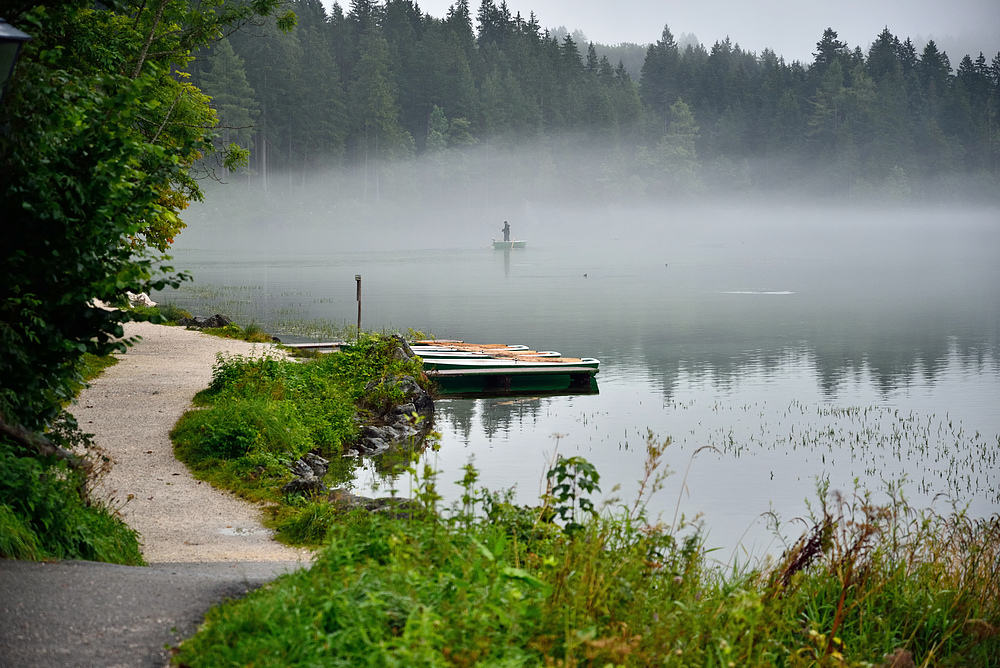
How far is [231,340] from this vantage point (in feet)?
76.4

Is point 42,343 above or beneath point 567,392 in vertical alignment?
above

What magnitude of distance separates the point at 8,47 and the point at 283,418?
779 centimetres

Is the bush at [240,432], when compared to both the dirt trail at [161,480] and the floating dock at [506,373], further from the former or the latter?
the floating dock at [506,373]

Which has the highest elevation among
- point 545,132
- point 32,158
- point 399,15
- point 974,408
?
point 399,15

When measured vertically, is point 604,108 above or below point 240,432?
above

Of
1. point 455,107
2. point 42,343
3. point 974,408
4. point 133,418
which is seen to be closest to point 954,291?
point 974,408

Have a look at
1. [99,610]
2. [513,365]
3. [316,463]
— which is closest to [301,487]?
[316,463]

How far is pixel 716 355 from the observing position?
26703mm

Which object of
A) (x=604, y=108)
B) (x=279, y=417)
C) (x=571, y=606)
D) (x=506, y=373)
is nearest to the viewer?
(x=571, y=606)

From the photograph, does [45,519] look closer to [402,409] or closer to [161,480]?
[161,480]

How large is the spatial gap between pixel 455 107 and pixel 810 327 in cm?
8332

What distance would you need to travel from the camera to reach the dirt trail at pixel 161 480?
858 centimetres

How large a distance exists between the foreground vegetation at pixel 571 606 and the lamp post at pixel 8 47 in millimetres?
3652

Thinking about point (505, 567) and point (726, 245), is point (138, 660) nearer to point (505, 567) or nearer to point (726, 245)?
point (505, 567)
